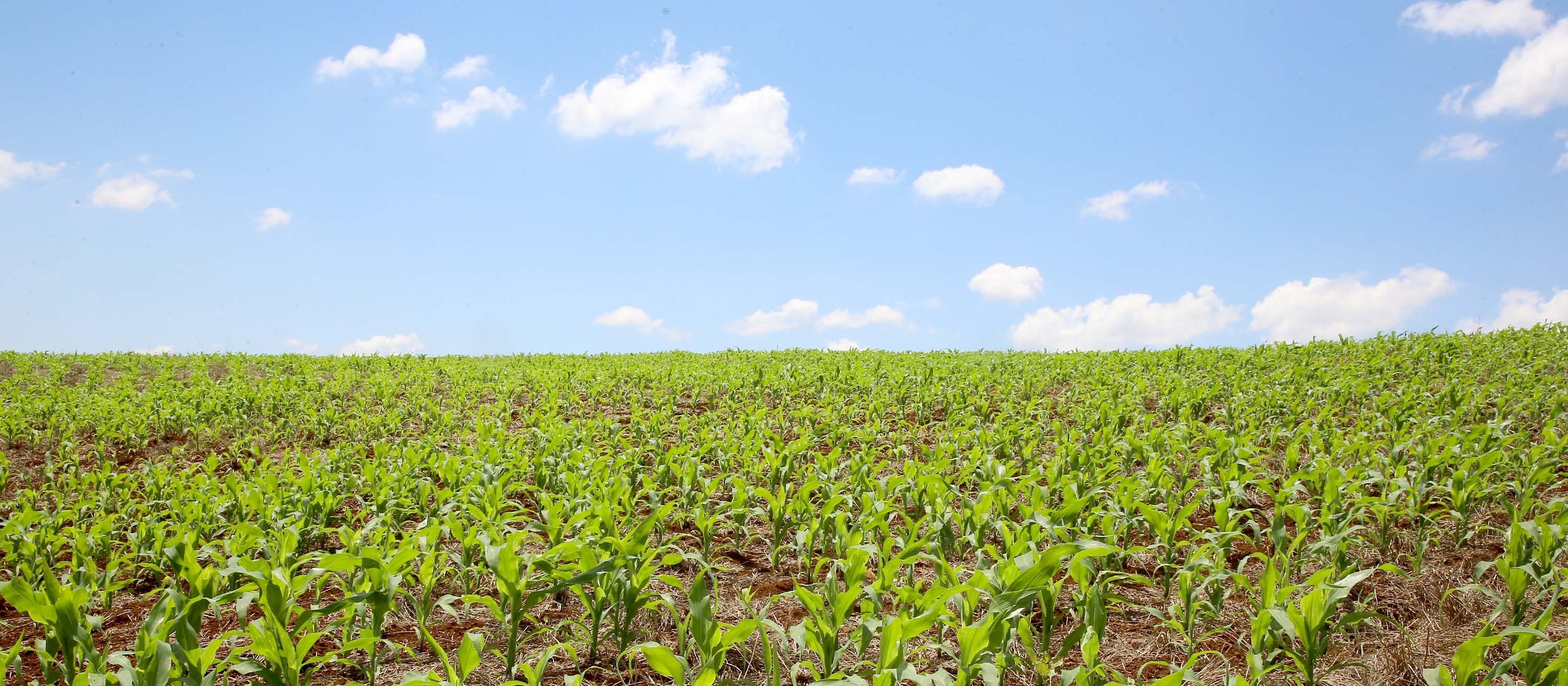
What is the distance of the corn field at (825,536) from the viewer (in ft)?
9.17

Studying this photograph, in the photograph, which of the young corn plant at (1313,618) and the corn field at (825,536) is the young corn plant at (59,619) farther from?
the young corn plant at (1313,618)

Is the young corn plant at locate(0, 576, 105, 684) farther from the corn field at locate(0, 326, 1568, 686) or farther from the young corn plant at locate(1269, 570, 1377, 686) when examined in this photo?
the young corn plant at locate(1269, 570, 1377, 686)

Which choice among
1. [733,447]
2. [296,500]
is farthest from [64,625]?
[733,447]

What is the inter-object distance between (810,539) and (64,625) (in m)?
3.09

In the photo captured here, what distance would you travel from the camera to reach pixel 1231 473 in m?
4.82

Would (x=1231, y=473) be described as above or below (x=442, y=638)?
above

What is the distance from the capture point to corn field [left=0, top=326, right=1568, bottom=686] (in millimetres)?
2795

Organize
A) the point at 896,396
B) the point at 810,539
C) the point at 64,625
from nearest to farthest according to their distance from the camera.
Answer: the point at 64,625, the point at 810,539, the point at 896,396

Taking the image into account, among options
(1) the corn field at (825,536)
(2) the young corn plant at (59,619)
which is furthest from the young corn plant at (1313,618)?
(2) the young corn plant at (59,619)

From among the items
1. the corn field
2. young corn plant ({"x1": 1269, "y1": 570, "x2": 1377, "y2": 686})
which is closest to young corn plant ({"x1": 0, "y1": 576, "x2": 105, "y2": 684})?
the corn field

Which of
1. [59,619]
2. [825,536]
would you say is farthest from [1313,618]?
[59,619]

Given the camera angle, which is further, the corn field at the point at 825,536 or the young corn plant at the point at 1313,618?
the corn field at the point at 825,536

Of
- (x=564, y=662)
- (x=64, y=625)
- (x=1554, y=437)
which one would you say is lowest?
(x=564, y=662)

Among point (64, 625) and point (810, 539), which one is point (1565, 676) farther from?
point (64, 625)
